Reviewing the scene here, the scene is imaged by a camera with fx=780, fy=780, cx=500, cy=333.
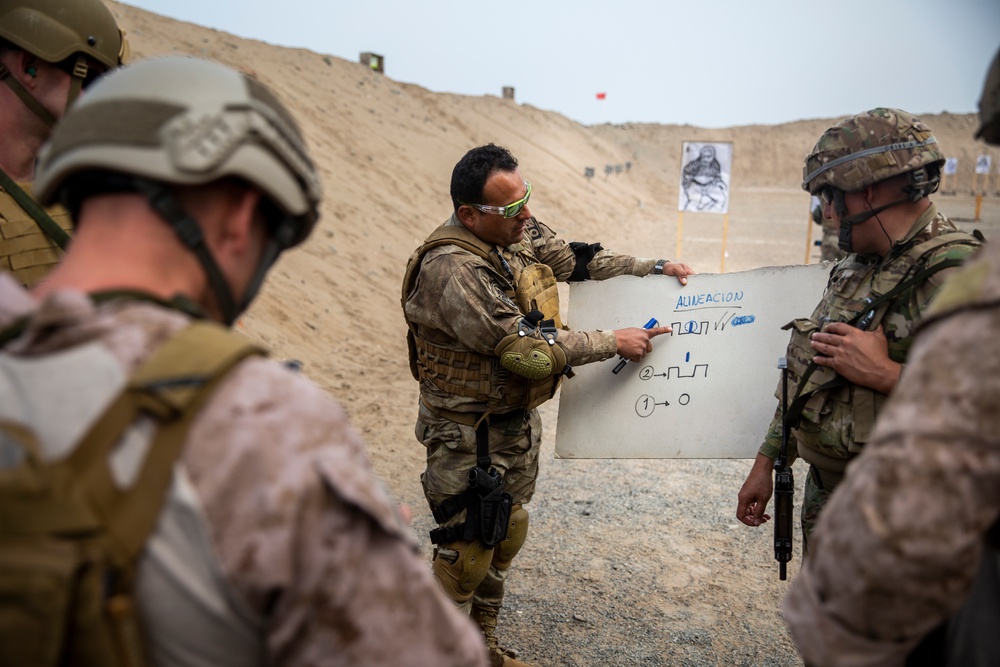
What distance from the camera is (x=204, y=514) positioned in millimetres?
1061

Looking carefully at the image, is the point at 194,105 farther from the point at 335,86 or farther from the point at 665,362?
the point at 335,86

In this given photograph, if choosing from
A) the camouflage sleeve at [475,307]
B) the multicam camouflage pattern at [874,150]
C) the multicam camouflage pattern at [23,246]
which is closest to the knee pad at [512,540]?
the camouflage sleeve at [475,307]

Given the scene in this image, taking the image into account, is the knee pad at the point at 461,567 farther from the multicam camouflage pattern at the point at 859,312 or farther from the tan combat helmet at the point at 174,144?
the tan combat helmet at the point at 174,144

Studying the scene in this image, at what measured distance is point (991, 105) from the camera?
144cm

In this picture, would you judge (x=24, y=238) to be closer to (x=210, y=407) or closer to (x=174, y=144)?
(x=174, y=144)

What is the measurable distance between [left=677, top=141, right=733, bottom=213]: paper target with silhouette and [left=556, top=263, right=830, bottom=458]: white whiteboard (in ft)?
35.7

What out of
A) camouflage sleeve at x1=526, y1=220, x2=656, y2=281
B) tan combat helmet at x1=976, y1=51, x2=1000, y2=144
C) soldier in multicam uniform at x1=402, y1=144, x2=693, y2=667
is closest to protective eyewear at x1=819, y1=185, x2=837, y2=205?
soldier in multicam uniform at x1=402, y1=144, x2=693, y2=667

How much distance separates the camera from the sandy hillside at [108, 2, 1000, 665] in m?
4.26

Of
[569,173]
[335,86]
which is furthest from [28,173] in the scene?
[569,173]

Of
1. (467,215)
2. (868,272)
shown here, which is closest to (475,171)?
(467,215)

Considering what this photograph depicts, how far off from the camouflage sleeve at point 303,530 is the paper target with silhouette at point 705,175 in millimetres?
13828

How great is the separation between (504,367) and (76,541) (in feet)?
8.30

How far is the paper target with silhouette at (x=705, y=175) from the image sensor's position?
14320 mm

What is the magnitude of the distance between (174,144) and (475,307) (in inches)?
84.2
